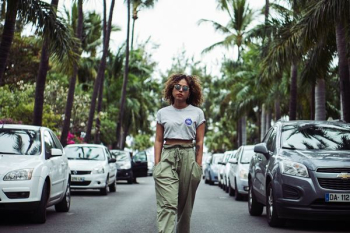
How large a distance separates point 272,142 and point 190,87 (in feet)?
16.8

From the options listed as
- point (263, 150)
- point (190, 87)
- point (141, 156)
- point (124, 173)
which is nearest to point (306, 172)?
point (263, 150)

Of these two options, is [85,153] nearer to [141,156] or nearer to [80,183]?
[80,183]

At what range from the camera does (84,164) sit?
19266 mm

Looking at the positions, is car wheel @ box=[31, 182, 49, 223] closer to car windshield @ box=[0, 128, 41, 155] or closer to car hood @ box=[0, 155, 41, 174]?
car hood @ box=[0, 155, 41, 174]

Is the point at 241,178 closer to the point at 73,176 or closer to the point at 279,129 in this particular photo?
the point at 73,176

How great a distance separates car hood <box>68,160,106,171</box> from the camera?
1903 centimetres

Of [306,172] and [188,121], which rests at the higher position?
[188,121]

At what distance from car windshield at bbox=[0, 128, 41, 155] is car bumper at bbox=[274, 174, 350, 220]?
172 inches

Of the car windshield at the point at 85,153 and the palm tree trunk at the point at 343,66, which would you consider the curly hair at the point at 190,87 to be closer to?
the palm tree trunk at the point at 343,66

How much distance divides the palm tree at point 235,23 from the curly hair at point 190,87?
36.8m

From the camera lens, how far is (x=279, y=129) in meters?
11.7

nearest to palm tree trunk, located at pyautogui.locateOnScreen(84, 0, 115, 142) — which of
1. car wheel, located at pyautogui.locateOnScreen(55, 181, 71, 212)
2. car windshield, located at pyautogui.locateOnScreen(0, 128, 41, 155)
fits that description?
car wheel, located at pyautogui.locateOnScreen(55, 181, 71, 212)

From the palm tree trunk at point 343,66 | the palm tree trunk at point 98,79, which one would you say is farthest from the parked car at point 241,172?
the palm tree trunk at point 98,79

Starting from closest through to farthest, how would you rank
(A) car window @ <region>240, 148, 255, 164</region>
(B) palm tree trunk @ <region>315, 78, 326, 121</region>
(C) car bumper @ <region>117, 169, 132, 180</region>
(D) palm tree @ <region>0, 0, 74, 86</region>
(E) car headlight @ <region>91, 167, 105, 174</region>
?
(D) palm tree @ <region>0, 0, 74, 86</region>
(E) car headlight @ <region>91, 167, 105, 174</region>
(A) car window @ <region>240, 148, 255, 164</region>
(B) palm tree trunk @ <region>315, 78, 326, 121</region>
(C) car bumper @ <region>117, 169, 132, 180</region>
